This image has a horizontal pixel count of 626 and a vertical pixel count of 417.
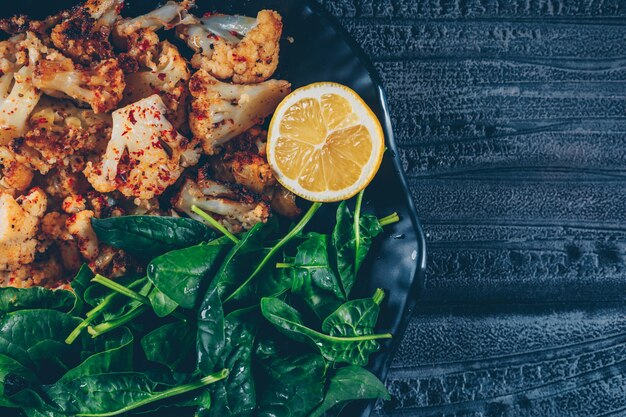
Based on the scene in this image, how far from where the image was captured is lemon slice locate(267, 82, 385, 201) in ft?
5.99

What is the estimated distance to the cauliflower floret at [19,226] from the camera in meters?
1.75

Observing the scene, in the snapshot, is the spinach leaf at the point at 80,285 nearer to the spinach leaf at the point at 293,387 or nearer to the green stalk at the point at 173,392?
the green stalk at the point at 173,392

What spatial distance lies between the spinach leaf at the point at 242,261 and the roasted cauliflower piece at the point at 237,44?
18.9 inches

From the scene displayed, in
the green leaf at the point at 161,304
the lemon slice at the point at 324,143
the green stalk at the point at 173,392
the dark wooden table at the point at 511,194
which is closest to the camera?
the green stalk at the point at 173,392

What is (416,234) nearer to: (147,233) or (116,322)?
(147,233)

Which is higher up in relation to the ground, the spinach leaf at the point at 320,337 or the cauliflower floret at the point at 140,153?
the cauliflower floret at the point at 140,153

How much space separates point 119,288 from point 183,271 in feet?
0.59

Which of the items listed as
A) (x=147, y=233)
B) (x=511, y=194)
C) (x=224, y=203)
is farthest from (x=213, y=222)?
(x=511, y=194)

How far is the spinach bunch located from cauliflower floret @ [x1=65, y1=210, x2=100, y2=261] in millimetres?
47

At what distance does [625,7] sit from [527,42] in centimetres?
42

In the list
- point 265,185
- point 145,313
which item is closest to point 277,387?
point 145,313

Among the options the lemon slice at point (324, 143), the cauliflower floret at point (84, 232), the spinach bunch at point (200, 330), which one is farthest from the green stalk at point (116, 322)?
the lemon slice at point (324, 143)


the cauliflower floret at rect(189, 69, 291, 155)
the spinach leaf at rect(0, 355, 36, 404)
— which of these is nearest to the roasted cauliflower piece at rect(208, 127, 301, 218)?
the cauliflower floret at rect(189, 69, 291, 155)

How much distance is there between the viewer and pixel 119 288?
67.6 inches
